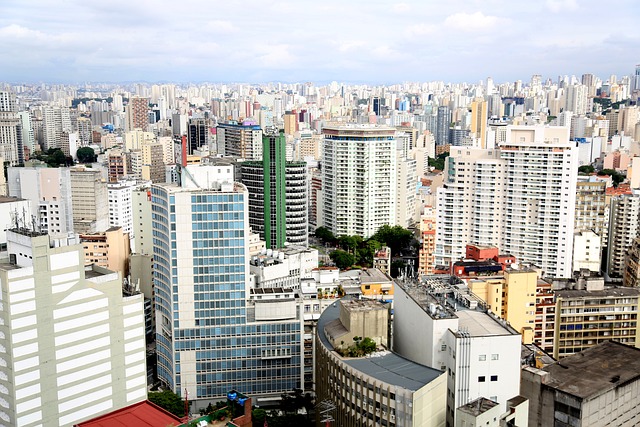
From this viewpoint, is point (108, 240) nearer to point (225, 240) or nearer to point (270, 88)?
point (225, 240)

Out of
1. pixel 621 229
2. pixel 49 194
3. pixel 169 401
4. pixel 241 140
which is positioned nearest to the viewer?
pixel 169 401

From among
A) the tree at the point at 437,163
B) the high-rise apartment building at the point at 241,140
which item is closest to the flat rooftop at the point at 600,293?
the high-rise apartment building at the point at 241,140

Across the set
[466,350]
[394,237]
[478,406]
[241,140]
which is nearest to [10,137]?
[241,140]

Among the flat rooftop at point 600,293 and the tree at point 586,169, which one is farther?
the tree at point 586,169

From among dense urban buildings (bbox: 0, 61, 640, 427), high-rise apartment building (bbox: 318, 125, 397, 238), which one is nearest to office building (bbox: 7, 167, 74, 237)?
dense urban buildings (bbox: 0, 61, 640, 427)

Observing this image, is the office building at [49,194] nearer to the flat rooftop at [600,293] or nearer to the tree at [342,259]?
the tree at [342,259]

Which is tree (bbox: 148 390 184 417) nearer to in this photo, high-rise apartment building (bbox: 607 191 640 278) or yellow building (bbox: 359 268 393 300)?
yellow building (bbox: 359 268 393 300)

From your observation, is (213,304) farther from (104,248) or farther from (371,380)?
(104,248)
